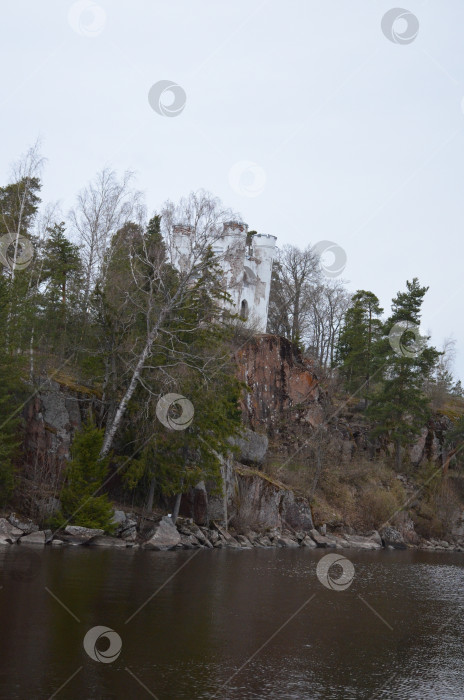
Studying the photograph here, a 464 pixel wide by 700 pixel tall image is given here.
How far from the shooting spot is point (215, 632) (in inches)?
511

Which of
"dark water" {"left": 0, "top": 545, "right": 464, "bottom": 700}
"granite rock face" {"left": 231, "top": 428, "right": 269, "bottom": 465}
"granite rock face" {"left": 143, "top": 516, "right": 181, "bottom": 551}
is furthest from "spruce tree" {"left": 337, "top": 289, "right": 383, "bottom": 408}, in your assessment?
"dark water" {"left": 0, "top": 545, "right": 464, "bottom": 700}

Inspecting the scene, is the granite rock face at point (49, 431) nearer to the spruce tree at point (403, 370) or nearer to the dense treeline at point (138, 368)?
the dense treeline at point (138, 368)

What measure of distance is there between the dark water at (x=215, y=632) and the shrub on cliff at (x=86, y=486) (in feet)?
13.9

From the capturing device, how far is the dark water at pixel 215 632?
948 centimetres

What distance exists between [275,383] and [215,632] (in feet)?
139

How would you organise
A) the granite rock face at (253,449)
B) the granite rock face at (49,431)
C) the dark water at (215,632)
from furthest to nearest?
the granite rock face at (253,449) < the granite rock face at (49,431) < the dark water at (215,632)

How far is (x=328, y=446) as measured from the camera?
171ft

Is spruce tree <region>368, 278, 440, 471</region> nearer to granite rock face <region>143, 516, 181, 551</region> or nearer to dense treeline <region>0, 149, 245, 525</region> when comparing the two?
dense treeline <region>0, 149, 245, 525</region>

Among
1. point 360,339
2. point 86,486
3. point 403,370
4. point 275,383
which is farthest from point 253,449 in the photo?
point 360,339

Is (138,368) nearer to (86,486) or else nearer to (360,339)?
(86,486)

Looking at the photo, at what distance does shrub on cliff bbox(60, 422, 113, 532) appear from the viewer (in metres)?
27.0

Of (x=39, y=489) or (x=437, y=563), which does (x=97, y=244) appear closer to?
(x=39, y=489)

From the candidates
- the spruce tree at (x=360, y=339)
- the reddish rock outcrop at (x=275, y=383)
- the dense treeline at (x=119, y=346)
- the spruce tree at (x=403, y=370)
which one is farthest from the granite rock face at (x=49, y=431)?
the spruce tree at (x=360, y=339)

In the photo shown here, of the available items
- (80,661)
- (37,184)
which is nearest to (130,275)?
(37,184)
